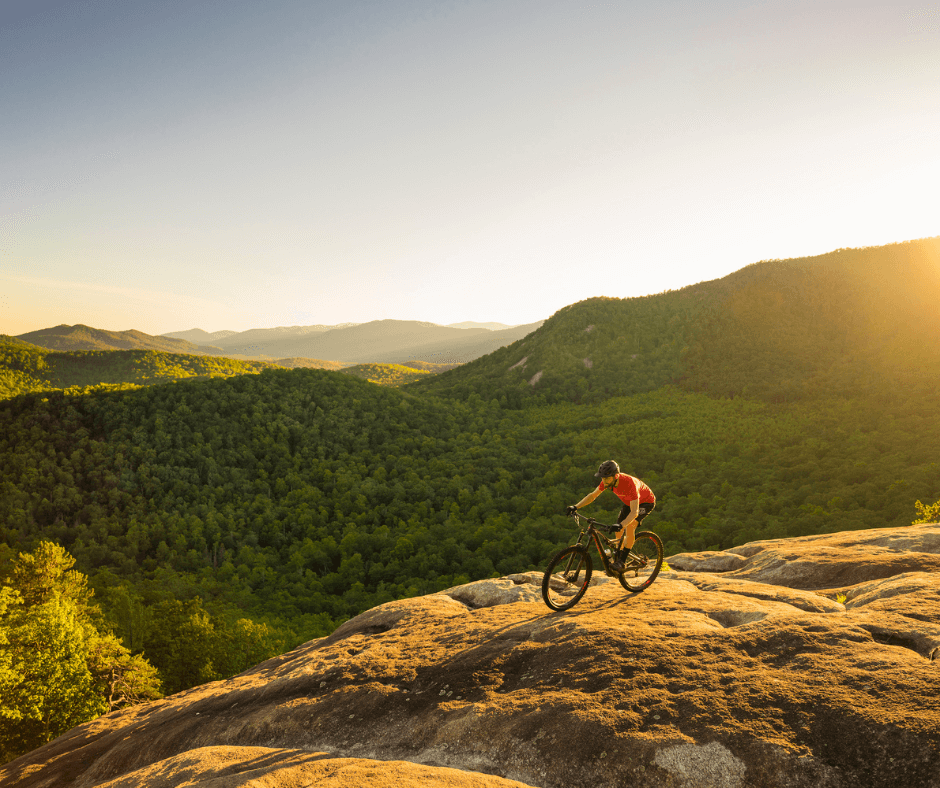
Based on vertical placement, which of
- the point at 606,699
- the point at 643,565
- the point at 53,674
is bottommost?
the point at 53,674

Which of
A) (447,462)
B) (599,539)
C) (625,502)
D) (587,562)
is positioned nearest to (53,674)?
(587,562)

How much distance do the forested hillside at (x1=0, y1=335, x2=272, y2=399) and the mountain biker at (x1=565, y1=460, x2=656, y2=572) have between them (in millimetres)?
146016

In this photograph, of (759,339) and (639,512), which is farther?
(759,339)

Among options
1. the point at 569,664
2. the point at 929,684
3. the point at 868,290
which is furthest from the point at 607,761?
the point at 868,290

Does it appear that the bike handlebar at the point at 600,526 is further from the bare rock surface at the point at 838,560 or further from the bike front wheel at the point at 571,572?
the bare rock surface at the point at 838,560

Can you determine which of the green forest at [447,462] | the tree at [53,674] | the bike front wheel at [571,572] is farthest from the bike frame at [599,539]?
the tree at [53,674]

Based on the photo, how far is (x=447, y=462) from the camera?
204 ft

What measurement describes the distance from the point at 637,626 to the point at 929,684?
423 centimetres

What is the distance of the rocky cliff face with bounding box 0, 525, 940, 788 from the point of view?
19.6ft

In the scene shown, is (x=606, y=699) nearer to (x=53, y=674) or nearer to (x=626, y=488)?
(x=626, y=488)

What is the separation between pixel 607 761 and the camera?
20.9 ft

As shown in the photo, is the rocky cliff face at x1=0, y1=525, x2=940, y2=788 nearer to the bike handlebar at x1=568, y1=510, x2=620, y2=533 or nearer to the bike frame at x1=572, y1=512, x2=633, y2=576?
the bike frame at x1=572, y1=512, x2=633, y2=576

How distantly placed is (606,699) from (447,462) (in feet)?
182

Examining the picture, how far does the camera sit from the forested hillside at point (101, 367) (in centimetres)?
13912
